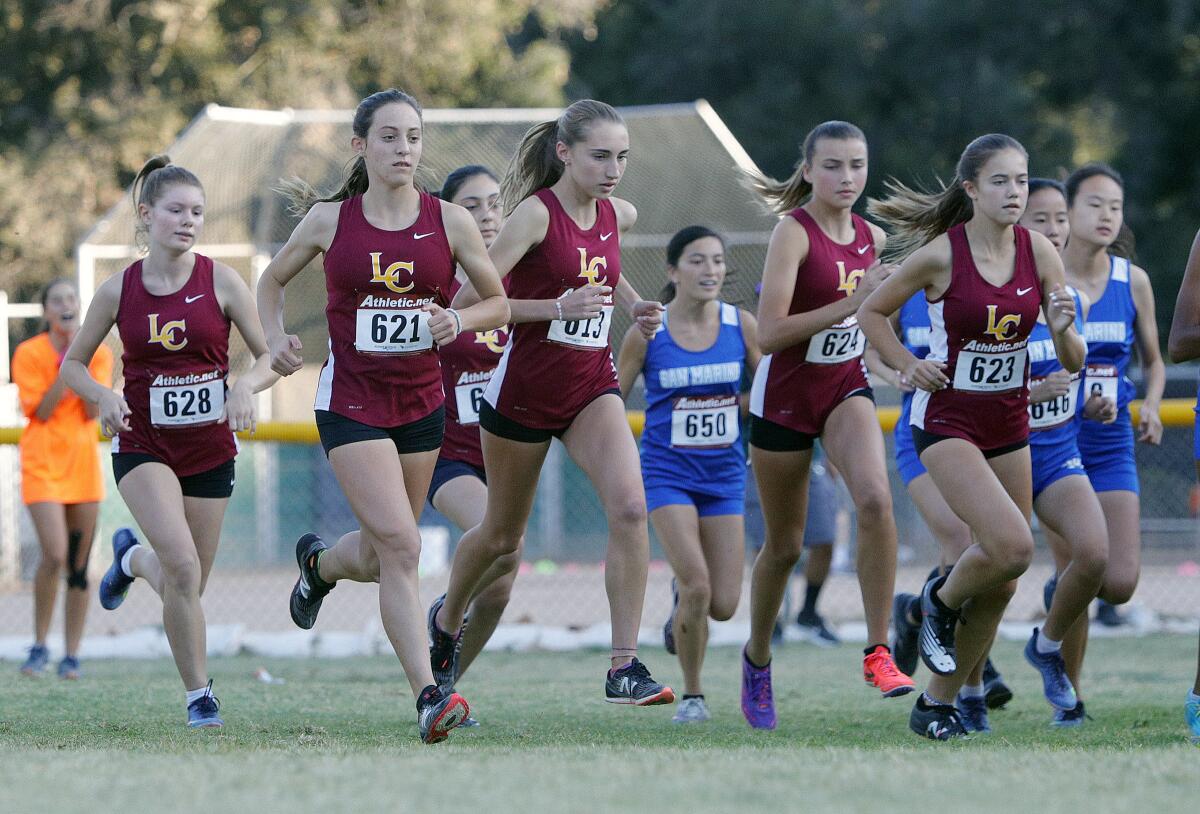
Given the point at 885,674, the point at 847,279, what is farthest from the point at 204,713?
the point at 847,279

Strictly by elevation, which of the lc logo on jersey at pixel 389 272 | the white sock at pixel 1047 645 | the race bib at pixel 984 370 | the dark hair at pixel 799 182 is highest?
the dark hair at pixel 799 182

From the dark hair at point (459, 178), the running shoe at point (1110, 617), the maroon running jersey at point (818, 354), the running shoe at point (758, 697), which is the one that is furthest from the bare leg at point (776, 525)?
the running shoe at point (1110, 617)

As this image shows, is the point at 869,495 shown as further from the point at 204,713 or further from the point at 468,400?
the point at 204,713

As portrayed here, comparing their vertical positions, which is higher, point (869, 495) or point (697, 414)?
point (697, 414)

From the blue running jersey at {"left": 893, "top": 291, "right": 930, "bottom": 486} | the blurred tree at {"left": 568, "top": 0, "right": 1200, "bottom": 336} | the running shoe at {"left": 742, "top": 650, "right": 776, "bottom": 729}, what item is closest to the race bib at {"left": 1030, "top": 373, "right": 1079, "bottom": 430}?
the blue running jersey at {"left": 893, "top": 291, "right": 930, "bottom": 486}

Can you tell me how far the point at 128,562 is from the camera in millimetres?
7332

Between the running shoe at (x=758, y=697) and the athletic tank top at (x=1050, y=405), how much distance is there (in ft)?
5.08

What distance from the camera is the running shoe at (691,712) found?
23.9ft

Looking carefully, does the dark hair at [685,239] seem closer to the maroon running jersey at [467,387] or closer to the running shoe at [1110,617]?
the maroon running jersey at [467,387]

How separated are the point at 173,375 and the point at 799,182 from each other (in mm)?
2779

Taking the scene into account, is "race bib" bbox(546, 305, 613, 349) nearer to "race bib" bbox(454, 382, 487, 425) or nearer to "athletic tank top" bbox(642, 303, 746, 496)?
"race bib" bbox(454, 382, 487, 425)

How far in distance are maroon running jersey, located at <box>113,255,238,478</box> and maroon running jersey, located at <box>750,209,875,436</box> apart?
228cm

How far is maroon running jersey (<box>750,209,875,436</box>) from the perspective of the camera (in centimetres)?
680

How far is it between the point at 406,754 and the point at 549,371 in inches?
65.4
